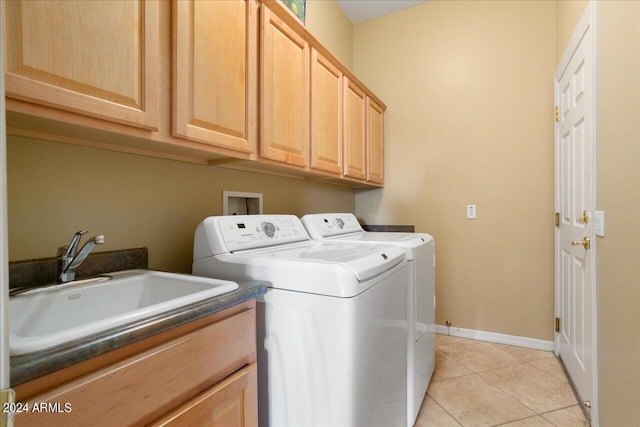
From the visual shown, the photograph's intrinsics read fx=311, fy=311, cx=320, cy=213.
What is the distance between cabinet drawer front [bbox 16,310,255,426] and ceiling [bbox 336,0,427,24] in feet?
9.77

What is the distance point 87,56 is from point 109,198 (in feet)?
1.75

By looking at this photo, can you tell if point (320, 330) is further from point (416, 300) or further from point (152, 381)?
point (416, 300)

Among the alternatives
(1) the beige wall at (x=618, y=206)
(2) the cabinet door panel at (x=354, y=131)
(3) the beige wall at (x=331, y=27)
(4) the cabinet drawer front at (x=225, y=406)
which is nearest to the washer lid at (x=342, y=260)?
(4) the cabinet drawer front at (x=225, y=406)

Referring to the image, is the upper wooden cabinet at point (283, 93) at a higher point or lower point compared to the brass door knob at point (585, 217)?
higher

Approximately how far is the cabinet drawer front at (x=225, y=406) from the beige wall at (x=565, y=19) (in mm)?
2359

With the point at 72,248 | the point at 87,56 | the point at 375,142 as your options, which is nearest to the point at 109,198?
the point at 72,248

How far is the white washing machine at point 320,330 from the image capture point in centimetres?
97

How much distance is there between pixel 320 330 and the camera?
3.27 feet

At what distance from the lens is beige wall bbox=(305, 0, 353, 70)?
8.20 ft

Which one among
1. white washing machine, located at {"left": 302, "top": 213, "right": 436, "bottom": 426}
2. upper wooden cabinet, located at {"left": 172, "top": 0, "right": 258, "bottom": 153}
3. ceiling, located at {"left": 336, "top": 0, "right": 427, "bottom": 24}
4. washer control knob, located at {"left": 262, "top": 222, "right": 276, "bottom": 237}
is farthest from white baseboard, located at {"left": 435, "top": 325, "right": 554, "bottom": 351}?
ceiling, located at {"left": 336, "top": 0, "right": 427, "bottom": 24}

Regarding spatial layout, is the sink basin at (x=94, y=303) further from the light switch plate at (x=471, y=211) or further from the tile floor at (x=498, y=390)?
the light switch plate at (x=471, y=211)

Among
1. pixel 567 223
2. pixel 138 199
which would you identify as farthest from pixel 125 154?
pixel 567 223

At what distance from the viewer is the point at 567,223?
2027 millimetres

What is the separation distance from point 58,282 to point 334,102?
170 centimetres
